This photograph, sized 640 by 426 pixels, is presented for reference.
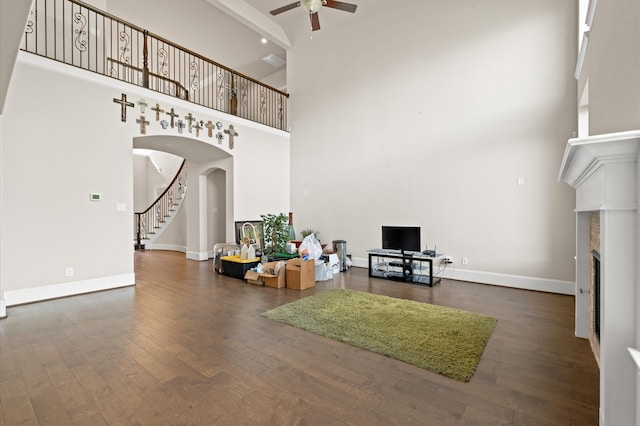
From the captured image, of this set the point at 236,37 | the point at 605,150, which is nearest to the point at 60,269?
the point at 605,150

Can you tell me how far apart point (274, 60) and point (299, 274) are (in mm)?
7573

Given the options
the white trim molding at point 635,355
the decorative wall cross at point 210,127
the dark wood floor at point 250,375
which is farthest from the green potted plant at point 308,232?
the white trim molding at point 635,355

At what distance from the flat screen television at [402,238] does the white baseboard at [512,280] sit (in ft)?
2.92

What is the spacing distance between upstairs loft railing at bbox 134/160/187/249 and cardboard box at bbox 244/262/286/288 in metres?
5.36

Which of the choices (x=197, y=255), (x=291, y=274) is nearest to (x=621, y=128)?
(x=291, y=274)

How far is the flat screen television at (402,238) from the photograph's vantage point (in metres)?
5.11

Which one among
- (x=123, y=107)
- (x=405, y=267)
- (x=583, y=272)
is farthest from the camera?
(x=405, y=267)

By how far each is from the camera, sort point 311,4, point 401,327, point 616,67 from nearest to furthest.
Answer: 1. point 616,67
2. point 401,327
3. point 311,4

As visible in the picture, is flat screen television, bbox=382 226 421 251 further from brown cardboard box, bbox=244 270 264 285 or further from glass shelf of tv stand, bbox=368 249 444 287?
brown cardboard box, bbox=244 270 264 285

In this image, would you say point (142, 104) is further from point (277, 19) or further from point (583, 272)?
point (583, 272)

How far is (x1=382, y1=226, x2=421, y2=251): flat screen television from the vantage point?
511 centimetres

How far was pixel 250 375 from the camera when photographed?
7.18ft

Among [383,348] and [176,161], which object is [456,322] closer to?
[383,348]

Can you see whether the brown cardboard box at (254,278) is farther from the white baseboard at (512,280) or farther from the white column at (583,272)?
the white column at (583,272)
